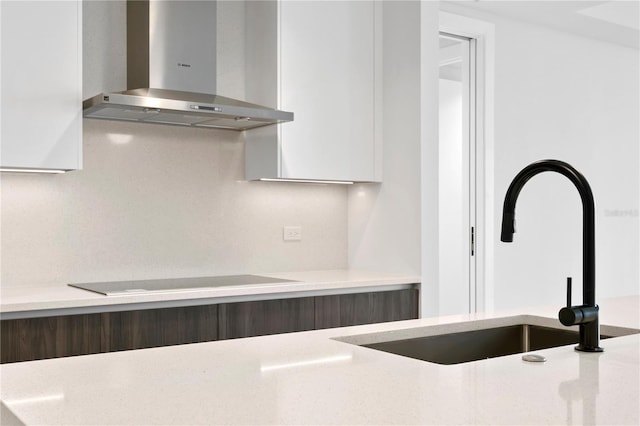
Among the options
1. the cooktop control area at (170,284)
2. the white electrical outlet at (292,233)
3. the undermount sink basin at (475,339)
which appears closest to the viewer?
the undermount sink basin at (475,339)

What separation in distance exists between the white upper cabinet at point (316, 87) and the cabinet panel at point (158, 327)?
875 millimetres

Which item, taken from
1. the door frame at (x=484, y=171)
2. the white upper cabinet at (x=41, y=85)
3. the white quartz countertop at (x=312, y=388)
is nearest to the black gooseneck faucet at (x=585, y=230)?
the white quartz countertop at (x=312, y=388)

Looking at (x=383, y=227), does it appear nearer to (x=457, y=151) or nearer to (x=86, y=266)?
(x=86, y=266)

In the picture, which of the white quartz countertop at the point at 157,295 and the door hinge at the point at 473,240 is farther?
the door hinge at the point at 473,240

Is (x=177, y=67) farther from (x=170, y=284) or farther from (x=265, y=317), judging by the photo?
(x=265, y=317)

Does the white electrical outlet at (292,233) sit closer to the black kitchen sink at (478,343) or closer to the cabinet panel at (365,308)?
the cabinet panel at (365,308)

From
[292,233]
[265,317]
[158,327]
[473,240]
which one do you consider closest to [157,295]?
[158,327]

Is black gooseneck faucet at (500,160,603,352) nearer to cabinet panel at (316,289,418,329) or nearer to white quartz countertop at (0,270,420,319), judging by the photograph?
white quartz countertop at (0,270,420,319)

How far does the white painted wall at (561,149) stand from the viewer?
16.4 feet

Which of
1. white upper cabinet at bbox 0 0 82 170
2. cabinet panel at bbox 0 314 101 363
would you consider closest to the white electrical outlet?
white upper cabinet at bbox 0 0 82 170

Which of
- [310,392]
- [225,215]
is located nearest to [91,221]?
[225,215]

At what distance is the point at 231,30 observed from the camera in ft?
12.3

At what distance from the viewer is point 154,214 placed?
3494mm

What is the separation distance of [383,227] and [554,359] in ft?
8.16
